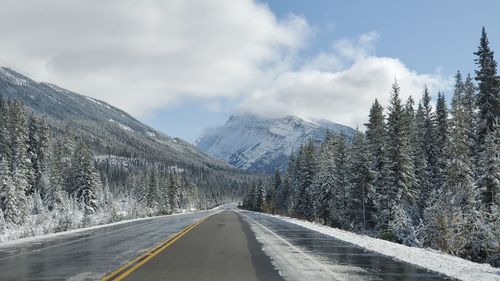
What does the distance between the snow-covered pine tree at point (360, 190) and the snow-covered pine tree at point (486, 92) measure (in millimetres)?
11322

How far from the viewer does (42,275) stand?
998cm

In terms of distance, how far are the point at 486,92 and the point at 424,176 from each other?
14.0 metres

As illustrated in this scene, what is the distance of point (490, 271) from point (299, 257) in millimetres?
4837

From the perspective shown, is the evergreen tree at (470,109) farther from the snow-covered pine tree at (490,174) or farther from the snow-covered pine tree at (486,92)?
the snow-covered pine tree at (490,174)

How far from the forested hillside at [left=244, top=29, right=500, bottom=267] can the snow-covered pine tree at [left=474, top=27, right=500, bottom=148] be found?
81 mm

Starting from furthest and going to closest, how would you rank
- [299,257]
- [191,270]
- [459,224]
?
[459,224] < [299,257] < [191,270]

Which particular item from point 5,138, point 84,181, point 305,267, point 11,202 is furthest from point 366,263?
point 5,138

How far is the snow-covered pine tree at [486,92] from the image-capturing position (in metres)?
40.1

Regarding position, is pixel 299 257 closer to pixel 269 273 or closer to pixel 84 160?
pixel 269 273

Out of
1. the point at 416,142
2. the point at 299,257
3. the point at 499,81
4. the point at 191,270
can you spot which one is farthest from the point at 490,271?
the point at 416,142

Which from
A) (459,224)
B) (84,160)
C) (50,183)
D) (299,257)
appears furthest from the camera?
(50,183)

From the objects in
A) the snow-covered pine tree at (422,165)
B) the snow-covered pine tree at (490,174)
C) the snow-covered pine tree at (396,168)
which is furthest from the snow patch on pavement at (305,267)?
the snow-covered pine tree at (422,165)

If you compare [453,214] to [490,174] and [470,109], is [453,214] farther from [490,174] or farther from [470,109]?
[470,109]

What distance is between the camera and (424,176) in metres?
52.1
